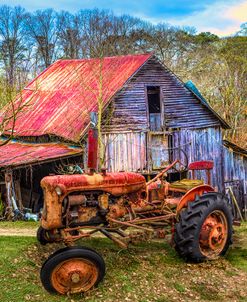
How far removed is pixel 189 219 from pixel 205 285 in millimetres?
1104

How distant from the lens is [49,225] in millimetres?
6340

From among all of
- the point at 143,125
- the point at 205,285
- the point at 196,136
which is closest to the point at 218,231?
the point at 205,285

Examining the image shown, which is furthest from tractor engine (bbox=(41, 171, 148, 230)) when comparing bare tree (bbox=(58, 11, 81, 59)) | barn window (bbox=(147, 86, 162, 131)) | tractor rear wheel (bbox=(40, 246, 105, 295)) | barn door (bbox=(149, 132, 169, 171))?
bare tree (bbox=(58, 11, 81, 59))

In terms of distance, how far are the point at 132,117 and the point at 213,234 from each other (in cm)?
967

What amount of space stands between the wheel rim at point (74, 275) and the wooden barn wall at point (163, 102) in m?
10.2

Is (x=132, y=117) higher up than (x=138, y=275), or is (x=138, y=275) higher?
(x=132, y=117)

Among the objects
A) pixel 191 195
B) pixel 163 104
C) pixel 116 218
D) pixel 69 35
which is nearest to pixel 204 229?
pixel 191 195

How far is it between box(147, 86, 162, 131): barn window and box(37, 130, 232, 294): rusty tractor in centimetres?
903

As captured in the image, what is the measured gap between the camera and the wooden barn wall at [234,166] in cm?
1908

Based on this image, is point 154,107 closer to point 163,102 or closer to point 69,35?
point 163,102

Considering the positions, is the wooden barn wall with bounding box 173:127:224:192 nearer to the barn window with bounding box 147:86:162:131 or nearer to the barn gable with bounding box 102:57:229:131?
the barn gable with bounding box 102:57:229:131

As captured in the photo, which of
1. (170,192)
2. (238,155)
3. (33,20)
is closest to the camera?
(170,192)

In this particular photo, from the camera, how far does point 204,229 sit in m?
7.31

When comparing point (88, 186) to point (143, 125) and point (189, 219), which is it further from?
point (143, 125)
